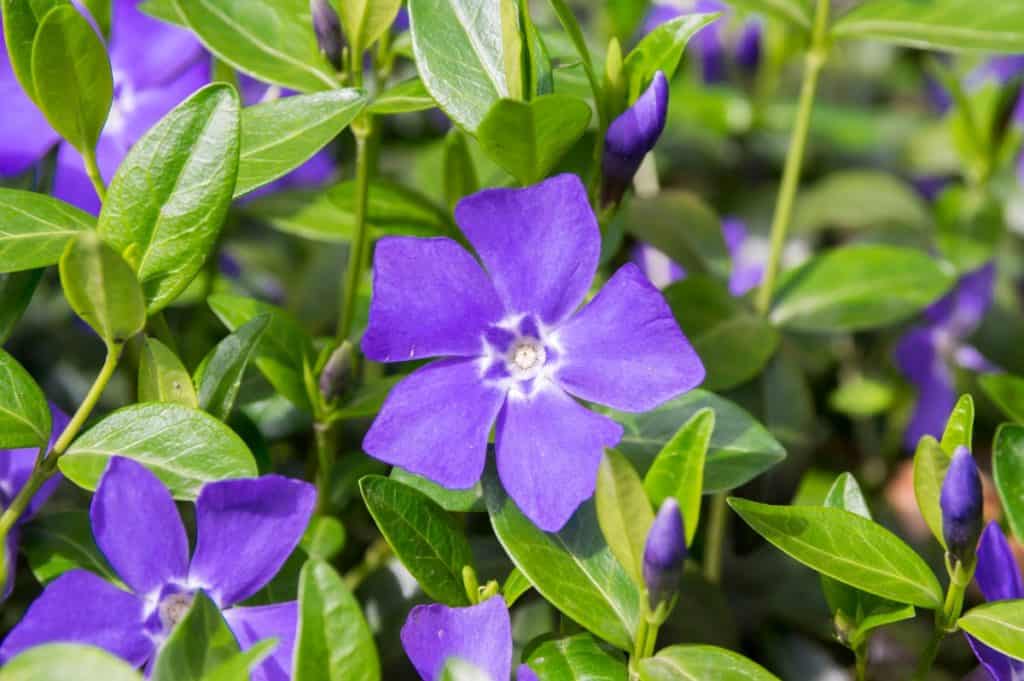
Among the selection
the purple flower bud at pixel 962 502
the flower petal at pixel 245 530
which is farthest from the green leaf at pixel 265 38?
the purple flower bud at pixel 962 502

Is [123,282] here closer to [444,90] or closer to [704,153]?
[444,90]

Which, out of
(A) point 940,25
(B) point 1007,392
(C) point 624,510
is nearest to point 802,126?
(A) point 940,25

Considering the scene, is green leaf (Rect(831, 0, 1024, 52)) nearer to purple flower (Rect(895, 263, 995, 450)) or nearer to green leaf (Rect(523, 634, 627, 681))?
purple flower (Rect(895, 263, 995, 450))

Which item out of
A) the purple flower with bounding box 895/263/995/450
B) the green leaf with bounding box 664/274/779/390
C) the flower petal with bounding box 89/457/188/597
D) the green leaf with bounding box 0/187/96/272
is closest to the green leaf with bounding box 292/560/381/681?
the flower petal with bounding box 89/457/188/597

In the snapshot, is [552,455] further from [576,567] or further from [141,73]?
[141,73]

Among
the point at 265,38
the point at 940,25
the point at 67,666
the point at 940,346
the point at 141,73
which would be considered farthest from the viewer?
the point at 940,346

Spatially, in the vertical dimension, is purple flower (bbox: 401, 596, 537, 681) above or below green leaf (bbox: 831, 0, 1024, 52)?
below

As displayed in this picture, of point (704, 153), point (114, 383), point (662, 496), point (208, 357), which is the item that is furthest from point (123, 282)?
point (704, 153)
